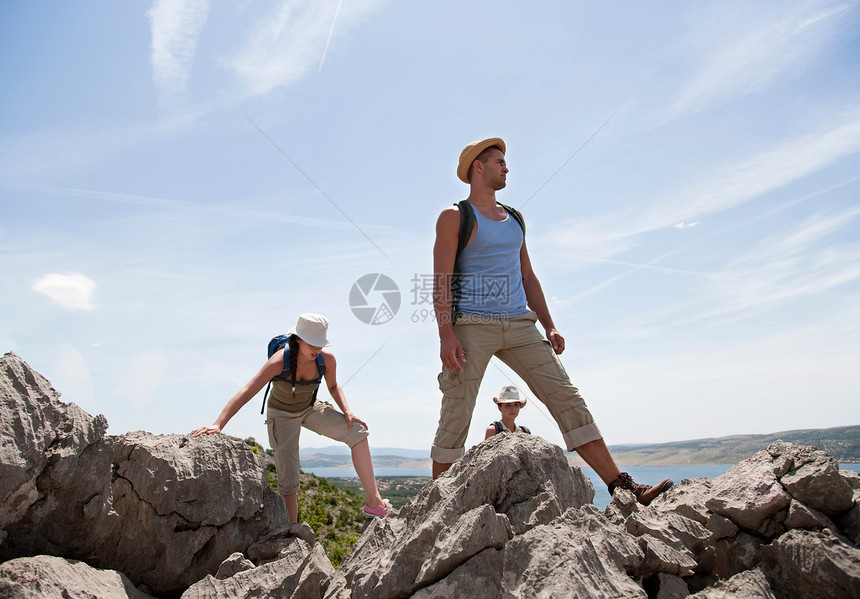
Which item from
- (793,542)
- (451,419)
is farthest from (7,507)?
(793,542)

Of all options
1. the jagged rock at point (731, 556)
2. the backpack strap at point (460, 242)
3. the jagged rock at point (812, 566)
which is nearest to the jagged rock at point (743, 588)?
the jagged rock at point (812, 566)

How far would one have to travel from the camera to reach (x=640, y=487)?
589 cm

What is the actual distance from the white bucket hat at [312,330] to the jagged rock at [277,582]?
8.56 ft

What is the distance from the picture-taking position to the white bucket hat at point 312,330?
6934 millimetres

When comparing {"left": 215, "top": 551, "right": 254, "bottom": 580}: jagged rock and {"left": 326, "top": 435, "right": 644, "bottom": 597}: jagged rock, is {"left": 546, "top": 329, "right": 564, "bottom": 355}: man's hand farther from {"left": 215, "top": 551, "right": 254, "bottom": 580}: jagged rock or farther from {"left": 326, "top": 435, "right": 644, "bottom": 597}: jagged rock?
{"left": 215, "top": 551, "right": 254, "bottom": 580}: jagged rock

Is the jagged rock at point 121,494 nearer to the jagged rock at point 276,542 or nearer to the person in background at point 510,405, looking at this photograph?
the jagged rock at point 276,542

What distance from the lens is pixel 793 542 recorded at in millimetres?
4051

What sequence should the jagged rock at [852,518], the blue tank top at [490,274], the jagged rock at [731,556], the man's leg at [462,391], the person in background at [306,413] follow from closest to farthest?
1. the jagged rock at [852,518]
2. the jagged rock at [731,556]
3. the man's leg at [462,391]
4. the blue tank top at [490,274]
5. the person in background at [306,413]

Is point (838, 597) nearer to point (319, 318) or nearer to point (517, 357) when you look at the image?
point (517, 357)

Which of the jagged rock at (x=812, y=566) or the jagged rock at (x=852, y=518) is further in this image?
the jagged rock at (x=852, y=518)

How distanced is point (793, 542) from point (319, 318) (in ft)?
17.0

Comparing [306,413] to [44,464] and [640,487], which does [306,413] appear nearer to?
[44,464]

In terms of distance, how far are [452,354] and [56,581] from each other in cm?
391

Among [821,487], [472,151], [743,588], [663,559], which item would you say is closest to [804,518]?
[821,487]
